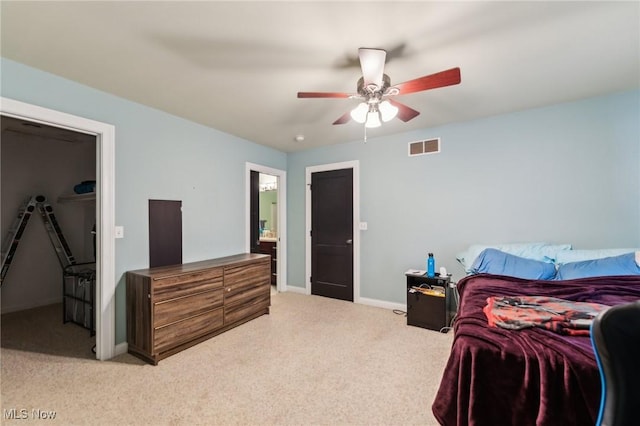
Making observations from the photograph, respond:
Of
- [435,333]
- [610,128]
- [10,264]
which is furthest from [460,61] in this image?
[10,264]

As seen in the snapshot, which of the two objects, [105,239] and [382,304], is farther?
[382,304]

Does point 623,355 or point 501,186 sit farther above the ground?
point 501,186

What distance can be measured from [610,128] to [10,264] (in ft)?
24.2

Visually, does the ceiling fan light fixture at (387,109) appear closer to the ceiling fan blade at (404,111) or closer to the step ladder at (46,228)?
the ceiling fan blade at (404,111)

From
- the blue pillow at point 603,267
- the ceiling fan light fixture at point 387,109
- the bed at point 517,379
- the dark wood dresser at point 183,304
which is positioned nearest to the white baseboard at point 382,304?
the dark wood dresser at point 183,304

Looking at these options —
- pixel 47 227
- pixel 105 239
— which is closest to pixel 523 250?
pixel 105 239

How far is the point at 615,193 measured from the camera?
270 centimetres

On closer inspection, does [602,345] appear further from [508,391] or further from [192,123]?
[192,123]

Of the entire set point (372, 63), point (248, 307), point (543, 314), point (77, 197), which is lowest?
point (248, 307)

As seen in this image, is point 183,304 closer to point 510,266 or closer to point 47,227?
point 47,227

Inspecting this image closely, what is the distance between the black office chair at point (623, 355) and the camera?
0.78m

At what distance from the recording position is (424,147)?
3682mm

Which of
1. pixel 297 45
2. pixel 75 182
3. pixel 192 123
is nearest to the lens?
pixel 297 45

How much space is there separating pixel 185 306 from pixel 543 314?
285cm
